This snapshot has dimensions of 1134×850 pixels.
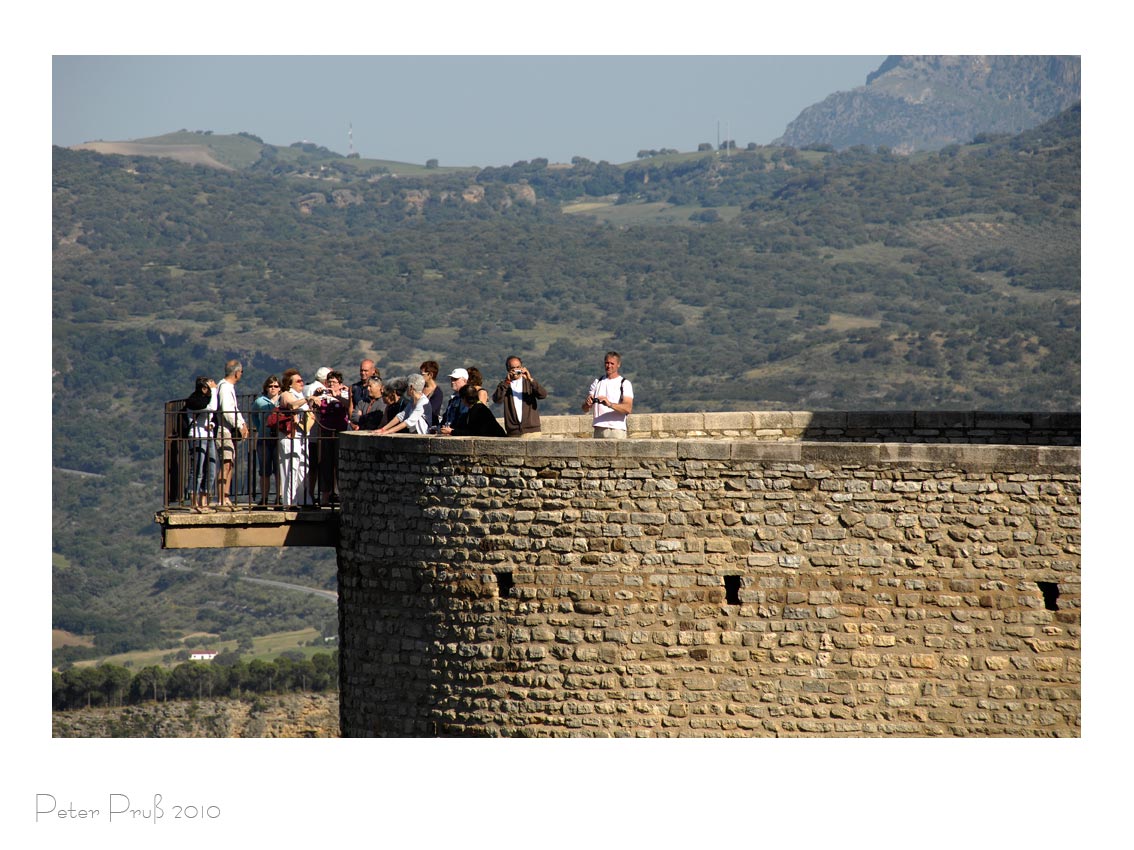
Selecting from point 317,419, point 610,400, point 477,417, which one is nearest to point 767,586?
point 610,400

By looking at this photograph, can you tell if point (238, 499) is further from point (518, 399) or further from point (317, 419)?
point (518, 399)

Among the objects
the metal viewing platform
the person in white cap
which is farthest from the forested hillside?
the metal viewing platform

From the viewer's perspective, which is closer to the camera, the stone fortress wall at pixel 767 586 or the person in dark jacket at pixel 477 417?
the stone fortress wall at pixel 767 586

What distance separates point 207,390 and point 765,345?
12769cm

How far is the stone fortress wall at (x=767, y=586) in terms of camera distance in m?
13.8

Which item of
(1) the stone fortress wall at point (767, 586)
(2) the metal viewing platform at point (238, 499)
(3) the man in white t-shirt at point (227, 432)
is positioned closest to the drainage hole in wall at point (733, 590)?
(1) the stone fortress wall at point (767, 586)

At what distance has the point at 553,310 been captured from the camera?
159m

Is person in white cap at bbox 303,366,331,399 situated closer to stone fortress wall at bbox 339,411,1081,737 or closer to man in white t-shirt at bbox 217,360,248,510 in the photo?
man in white t-shirt at bbox 217,360,248,510

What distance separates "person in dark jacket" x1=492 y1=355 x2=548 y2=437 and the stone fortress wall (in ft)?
4.22

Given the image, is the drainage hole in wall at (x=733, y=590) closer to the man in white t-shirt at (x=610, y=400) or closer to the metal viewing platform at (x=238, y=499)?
the man in white t-shirt at (x=610, y=400)

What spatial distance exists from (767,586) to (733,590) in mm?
267

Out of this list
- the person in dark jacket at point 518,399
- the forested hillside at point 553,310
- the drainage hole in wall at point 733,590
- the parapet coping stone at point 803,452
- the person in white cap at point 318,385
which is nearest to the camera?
the parapet coping stone at point 803,452

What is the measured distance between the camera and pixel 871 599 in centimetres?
1385

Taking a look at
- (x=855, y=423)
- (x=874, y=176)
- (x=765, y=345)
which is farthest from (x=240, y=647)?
(x=874, y=176)
